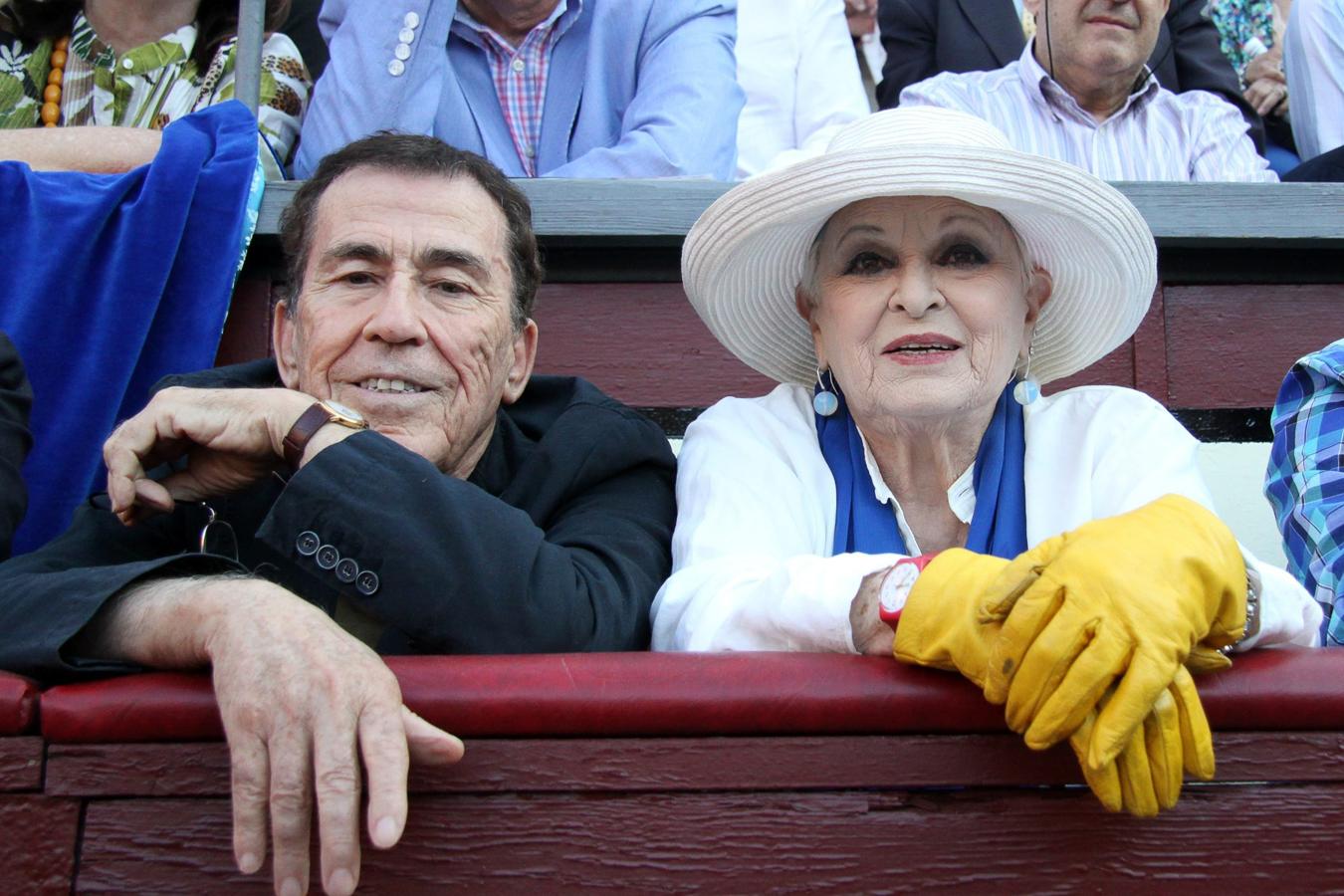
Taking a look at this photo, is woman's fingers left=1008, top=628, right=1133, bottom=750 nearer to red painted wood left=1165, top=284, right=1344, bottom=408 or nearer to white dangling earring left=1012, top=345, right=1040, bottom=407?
white dangling earring left=1012, top=345, right=1040, bottom=407

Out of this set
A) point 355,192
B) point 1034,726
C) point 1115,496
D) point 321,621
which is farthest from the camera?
Answer: point 355,192

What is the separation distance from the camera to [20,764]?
1.42m

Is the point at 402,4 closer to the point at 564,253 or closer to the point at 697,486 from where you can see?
the point at 564,253

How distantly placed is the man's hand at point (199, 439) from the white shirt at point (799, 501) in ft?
1.85

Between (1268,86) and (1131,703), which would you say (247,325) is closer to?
(1131,703)

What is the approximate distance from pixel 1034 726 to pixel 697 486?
89cm

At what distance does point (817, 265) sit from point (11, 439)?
4.15 ft

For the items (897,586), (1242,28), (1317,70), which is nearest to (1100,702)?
(897,586)

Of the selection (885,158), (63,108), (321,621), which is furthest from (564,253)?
(321,621)

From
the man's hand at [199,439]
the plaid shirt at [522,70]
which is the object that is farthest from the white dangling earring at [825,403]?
the plaid shirt at [522,70]

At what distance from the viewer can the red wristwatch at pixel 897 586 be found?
157cm

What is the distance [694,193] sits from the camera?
9.71ft

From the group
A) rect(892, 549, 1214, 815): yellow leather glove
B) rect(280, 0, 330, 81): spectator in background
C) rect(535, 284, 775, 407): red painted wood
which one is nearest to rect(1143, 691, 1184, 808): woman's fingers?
rect(892, 549, 1214, 815): yellow leather glove

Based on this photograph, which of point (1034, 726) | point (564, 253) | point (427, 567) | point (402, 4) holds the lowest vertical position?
point (1034, 726)
